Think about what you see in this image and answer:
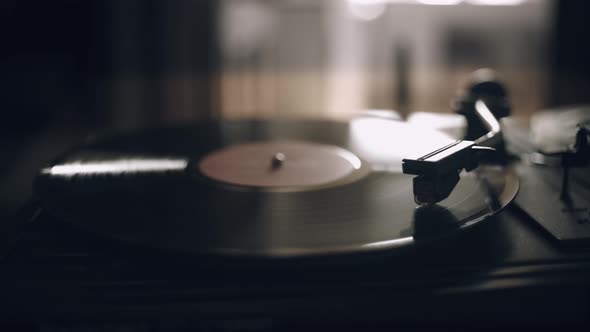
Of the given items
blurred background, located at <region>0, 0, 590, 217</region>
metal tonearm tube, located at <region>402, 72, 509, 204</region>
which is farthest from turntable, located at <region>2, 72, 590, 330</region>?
blurred background, located at <region>0, 0, 590, 217</region>

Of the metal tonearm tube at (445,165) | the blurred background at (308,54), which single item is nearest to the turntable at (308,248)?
the metal tonearm tube at (445,165)

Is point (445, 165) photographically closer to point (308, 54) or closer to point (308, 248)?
point (308, 248)

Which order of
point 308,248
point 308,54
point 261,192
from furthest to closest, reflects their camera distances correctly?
point 308,54
point 261,192
point 308,248

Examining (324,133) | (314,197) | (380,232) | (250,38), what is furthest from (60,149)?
(250,38)

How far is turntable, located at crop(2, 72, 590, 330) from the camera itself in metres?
0.40

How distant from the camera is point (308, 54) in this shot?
2.79m

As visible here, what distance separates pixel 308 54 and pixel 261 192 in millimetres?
2292

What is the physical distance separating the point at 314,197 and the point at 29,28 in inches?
59.8

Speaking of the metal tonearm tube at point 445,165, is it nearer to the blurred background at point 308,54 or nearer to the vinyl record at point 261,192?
the vinyl record at point 261,192

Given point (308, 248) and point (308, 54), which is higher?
point (308, 54)

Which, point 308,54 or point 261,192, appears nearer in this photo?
point 261,192

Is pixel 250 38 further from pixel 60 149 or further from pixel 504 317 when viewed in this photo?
pixel 504 317

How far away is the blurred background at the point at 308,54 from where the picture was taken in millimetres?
2557

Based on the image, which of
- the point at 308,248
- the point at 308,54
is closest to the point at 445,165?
the point at 308,248
